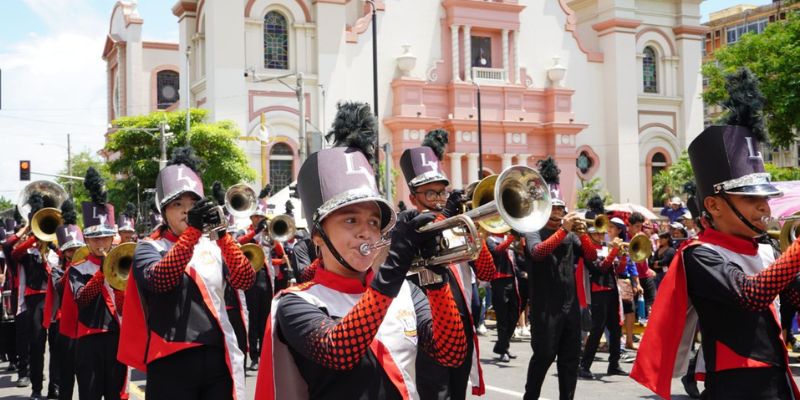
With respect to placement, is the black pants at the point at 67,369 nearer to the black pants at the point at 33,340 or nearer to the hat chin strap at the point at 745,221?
the black pants at the point at 33,340

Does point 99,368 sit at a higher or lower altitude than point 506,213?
lower

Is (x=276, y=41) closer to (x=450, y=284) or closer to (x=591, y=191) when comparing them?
(x=591, y=191)

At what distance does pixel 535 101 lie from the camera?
153ft

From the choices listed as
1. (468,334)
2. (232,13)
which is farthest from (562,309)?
(232,13)

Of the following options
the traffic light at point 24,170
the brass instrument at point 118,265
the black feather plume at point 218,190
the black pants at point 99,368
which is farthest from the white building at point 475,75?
the brass instrument at point 118,265

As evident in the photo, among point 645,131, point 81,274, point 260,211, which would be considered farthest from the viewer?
point 645,131

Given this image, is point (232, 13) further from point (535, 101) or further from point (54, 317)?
point (54, 317)

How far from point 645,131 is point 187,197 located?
46.5 m

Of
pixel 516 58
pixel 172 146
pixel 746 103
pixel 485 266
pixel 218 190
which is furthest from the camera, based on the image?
pixel 516 58

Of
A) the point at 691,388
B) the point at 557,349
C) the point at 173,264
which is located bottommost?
the point at 691,388

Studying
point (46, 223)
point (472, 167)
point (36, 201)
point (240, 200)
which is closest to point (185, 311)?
point (240, 200)

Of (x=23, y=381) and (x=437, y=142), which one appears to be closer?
(x=437, y=142)

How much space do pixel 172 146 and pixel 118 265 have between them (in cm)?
3352

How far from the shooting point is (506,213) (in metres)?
3.62
